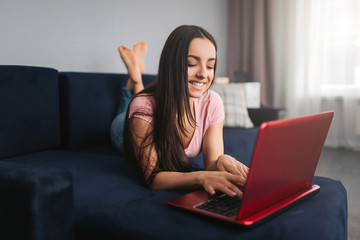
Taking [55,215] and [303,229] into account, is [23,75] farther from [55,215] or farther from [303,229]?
[303,229]

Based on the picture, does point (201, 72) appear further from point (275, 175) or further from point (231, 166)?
point (275, 175)

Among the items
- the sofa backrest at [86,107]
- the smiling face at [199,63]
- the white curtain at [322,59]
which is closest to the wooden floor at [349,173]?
the white curtain at [322,59]

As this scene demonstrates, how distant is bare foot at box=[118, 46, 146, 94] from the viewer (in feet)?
6.48

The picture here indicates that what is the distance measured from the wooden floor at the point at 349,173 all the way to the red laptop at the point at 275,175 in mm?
942

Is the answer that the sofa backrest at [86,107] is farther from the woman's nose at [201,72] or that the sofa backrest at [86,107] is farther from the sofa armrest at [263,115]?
the sofa armrest at [263,115]

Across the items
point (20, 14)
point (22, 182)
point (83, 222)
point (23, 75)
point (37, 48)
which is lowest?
point (83, 222)

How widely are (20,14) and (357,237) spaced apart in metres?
2.12

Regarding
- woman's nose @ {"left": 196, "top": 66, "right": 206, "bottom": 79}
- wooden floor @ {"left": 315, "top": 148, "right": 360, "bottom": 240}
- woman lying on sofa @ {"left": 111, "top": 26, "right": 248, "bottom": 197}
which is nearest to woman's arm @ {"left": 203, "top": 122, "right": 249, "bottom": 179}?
woman lying on sofa @ {"left": 111, "top": 26, "right": 248, "bottom": 197}

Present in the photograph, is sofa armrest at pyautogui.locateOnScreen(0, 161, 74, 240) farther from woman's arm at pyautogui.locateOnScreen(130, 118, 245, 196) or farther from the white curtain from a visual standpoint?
the white curtain

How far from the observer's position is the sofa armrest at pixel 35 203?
0.74 m

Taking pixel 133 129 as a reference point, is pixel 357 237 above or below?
below

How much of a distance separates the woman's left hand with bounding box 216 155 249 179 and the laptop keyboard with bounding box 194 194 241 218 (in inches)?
6.0

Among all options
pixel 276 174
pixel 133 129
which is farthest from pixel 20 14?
pixel 276 174

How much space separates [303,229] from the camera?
2.29ft
